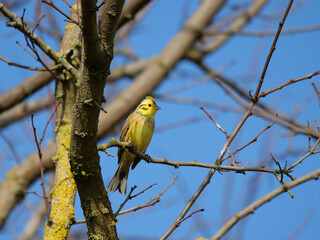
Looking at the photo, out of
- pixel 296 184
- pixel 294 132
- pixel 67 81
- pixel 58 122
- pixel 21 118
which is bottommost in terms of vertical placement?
pixel 296 184

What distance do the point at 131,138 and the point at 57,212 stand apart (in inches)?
81.6

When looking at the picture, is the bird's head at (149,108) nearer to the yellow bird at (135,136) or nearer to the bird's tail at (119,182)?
the yellow bird at (135,136)

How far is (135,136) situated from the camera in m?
5.06

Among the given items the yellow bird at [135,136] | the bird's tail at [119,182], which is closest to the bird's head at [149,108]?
the yellow bird at [135,136]

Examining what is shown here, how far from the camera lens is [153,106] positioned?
17.7 ft

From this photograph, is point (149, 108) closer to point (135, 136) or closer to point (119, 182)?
point (135, 136)

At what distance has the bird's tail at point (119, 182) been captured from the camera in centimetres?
448

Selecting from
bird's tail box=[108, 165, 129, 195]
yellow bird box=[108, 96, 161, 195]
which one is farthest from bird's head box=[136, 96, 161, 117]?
bird's tail box=[108, 165, 129, 195]

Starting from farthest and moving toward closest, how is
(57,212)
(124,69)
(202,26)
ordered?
(124,69) → (202,26) → (57,212)

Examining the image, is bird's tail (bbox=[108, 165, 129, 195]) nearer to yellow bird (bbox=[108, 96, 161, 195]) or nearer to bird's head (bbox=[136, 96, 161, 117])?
yellow bird (bbox=[108, 96, 161, 195])

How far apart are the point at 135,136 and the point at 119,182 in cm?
66

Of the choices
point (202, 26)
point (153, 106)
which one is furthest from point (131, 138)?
point (202, 26)

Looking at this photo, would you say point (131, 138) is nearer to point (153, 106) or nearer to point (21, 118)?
point (153, 106)

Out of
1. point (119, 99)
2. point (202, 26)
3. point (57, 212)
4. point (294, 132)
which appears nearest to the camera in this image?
point (57, 212)
